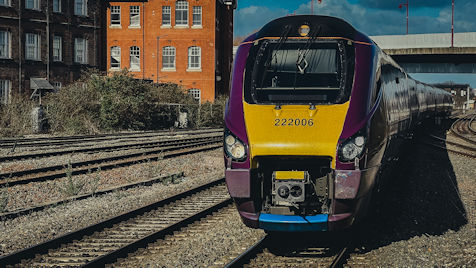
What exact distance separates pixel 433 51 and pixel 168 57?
21.0 m

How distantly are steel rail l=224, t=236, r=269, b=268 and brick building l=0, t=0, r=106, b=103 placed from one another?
31.6 meters

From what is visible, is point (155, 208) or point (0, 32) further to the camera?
point (0, 32)

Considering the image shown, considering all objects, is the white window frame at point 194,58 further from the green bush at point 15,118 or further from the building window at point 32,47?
the green bush at point 15,118

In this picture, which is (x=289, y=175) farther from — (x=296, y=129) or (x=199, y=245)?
(x=199, y=245)

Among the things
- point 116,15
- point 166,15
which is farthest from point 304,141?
point 116,15

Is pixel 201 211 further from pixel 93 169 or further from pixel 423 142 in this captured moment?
pixel 423 142

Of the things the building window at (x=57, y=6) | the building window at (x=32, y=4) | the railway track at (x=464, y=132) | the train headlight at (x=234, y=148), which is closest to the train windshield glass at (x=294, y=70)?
the train headlight at (x=234, y=148)

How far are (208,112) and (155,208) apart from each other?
27.5 m

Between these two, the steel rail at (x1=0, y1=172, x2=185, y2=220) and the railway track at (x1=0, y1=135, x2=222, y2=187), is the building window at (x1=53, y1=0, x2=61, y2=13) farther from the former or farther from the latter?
the steel rail at (x1=0, y1=172, x2=185, y2=220)

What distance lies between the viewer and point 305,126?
601cm

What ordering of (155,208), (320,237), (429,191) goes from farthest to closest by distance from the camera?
(429,191)
(155,208)
(320,237)

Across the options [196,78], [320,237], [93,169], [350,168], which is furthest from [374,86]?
[196,78]

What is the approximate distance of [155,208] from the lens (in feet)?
29.3

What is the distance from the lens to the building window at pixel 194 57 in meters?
43.6
